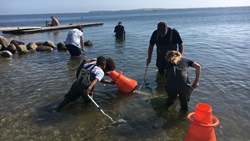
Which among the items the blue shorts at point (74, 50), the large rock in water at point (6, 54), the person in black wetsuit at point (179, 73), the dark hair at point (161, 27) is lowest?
the large rock in water at point (6, 54)

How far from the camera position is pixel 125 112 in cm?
588

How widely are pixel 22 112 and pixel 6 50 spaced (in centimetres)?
894

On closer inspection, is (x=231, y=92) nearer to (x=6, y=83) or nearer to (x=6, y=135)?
(x=6, y=135)

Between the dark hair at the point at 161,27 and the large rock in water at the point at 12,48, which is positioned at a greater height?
the dark hair at the point at 161,27

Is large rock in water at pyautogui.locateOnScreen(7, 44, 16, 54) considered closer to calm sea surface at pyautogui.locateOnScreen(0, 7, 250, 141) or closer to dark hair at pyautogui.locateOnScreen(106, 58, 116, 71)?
calm sea surface at pyautogui.locateOnScreen(0, 7, 250, 141)

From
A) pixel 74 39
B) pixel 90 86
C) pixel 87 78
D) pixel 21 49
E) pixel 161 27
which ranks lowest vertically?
pixel 21 49

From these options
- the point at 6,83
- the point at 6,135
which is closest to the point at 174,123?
the point at 6,135

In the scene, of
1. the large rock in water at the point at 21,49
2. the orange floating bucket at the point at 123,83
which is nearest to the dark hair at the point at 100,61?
the orange floating bucket at the point at 123,83

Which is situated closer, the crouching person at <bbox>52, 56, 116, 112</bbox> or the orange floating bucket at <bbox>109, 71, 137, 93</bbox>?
the crouching person at <bbox>52, 56, 116, 112</bbox>

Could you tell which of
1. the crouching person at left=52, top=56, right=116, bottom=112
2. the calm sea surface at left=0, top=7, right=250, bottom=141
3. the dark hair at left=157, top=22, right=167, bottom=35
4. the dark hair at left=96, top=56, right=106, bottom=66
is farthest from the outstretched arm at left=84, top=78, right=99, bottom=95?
the dark hair at left=157, top=22, right=167, bottom=35

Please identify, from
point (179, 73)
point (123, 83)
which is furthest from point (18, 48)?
point (179, 73)

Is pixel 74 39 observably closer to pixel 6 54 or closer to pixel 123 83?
pixel 6 54

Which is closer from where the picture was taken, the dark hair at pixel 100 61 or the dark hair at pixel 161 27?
the dark hair at pixel 100 61

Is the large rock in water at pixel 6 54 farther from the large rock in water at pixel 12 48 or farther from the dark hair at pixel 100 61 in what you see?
the dark hair at pixel 100 61
